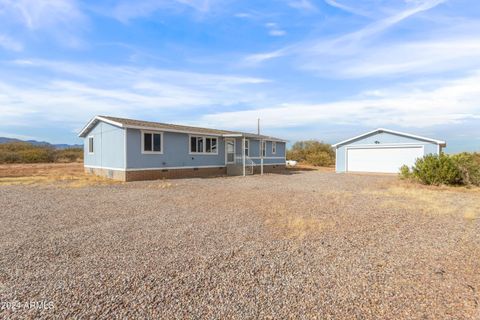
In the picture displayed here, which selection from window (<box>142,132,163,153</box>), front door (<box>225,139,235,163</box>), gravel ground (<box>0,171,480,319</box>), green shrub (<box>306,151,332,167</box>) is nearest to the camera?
gravel ground (<box>0,171,480,319</box>)

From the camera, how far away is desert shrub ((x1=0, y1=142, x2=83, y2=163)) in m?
27.5

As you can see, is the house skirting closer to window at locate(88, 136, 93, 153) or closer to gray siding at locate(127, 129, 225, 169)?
gray siding at locate(127, 129, 225, 169)

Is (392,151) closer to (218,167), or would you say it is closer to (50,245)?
(218,167)

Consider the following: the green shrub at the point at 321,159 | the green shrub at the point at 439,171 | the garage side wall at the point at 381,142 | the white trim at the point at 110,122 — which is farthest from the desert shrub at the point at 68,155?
the green shrub at the point at 439,171

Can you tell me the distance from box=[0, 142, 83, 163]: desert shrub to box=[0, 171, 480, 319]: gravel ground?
26.9m

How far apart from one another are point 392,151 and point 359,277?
1955 centimetres

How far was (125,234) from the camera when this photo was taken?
4891mm

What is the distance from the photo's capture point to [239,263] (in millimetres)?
3645

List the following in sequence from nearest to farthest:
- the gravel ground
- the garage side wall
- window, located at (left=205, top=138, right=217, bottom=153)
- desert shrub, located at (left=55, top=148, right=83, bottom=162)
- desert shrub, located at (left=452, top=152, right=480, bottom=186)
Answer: the gravel ground, desert shrub, located at (left=452, top=152, right=480, bottom=186), window, located at (left=205, top=138, right=217, bottom=153), the garage side wall, desert shrub, located at (left=55, top=148, right=83, bottom=162)

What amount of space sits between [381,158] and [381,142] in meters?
1.22

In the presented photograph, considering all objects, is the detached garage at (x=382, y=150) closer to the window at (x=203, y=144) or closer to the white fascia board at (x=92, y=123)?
the window at (x=203, y=144)

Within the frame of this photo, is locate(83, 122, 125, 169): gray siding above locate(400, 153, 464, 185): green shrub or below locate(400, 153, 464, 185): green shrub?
above

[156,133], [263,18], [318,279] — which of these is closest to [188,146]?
[156,133]

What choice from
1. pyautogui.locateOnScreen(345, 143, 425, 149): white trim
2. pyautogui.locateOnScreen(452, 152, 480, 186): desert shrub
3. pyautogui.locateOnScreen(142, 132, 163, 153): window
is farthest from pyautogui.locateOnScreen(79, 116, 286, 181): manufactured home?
pyautogui.locateOnScreen(452, 152, 480, 186): desert shrub
